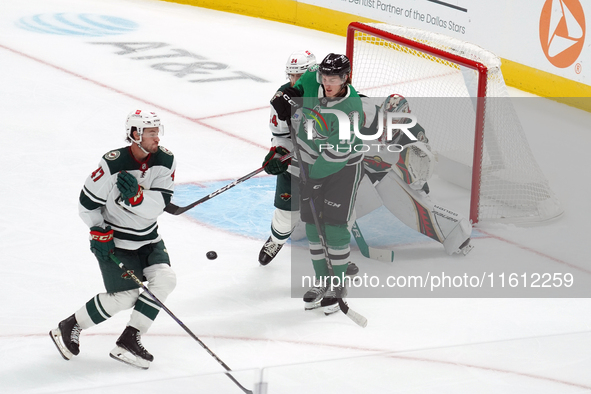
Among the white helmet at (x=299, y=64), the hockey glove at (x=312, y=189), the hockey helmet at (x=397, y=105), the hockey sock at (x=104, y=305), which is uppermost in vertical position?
the white helmet at (x=299, y=64)

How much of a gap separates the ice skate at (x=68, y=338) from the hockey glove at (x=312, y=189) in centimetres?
105

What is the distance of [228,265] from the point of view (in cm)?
402

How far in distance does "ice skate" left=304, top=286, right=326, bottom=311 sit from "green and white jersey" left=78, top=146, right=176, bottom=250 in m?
0.82

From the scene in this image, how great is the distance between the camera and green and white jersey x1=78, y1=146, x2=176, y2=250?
2924 millimetres

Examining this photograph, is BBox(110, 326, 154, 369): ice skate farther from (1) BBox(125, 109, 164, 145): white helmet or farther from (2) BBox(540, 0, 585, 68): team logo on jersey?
(2) BBox(540, 0, 585, 68): team logo on jersey

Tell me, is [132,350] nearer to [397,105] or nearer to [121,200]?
[121,200]

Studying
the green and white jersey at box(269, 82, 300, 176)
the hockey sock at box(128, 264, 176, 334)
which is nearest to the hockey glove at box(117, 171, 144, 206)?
the hockey sock at box(128, 264, 176, 334)

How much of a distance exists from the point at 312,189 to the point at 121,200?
888mm

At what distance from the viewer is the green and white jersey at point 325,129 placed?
133 inches

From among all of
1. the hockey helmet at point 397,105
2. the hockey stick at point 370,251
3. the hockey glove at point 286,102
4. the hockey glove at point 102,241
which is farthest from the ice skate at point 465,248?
the hockey glove at point 102,241

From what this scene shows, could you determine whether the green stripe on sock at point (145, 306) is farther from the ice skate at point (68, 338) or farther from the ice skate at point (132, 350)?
the ice skate at point (68, 338)

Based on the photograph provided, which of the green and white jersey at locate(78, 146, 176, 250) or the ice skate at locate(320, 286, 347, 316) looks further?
the ice skate at locate(320, 286, 347, 316)

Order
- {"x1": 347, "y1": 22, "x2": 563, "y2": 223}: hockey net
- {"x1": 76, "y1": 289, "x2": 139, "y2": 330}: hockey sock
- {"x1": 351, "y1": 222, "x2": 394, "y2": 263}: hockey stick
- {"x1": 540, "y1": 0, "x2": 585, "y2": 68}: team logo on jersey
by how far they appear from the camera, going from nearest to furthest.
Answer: {"x1": 76, "y1": 289, "x2": 139, "y2": 330}: hockey sock < {"x1": 351, "y1": 222, "x2": 394, "y2": 263}: hockey stick < {"x1": 347, "y1": 22, "x2": 563, "y2": 223}: hockey net < {"x1": 540, "y1": 0, "x2": 585, "y2": 68}: team logo on jersey

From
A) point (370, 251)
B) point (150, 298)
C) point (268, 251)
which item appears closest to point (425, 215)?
point (370, 251)
